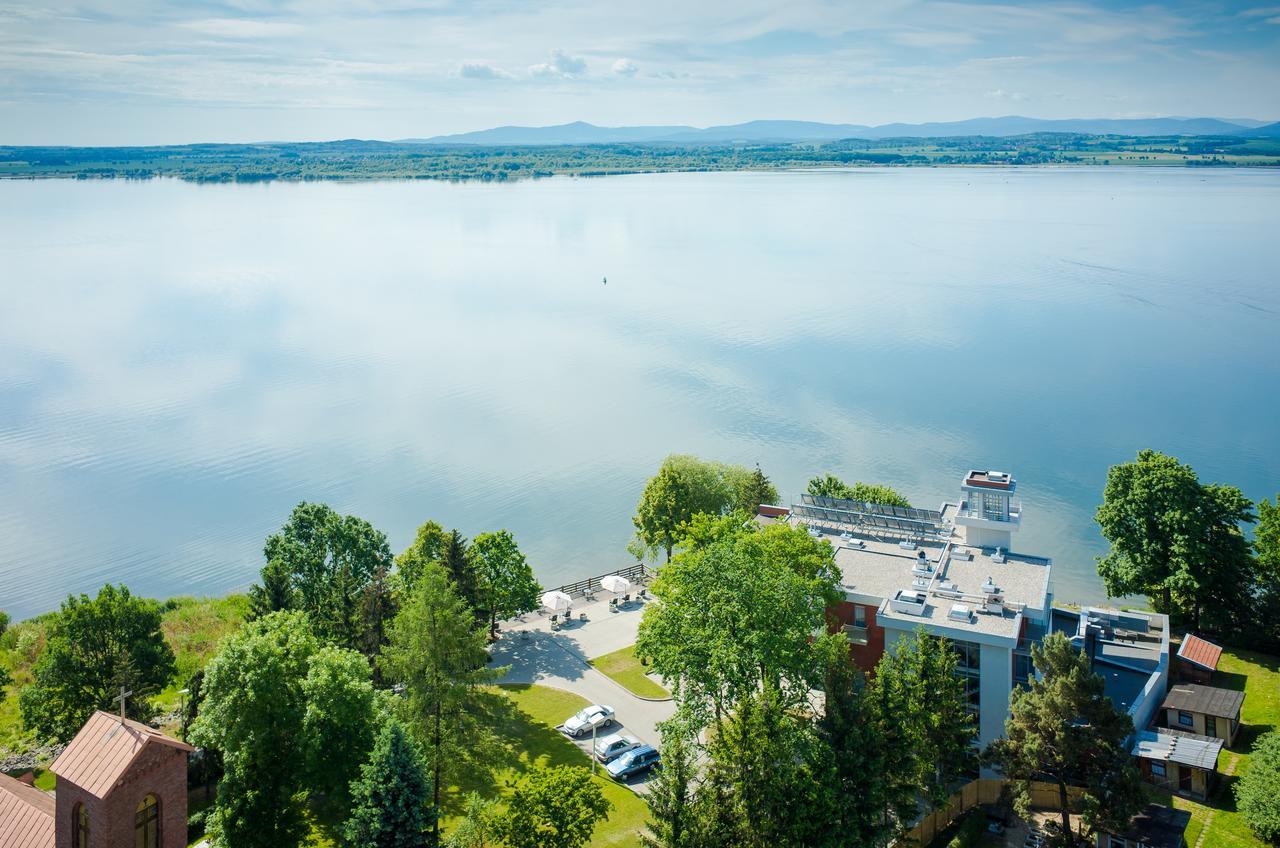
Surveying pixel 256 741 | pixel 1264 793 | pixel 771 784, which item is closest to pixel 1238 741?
pixel 1264 793

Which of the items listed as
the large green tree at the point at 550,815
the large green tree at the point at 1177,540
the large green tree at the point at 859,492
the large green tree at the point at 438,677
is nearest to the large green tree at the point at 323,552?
the large green tree at the point at 438,677

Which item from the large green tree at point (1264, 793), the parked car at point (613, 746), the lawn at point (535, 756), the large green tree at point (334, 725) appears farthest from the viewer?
the parked car at point (613, 746)

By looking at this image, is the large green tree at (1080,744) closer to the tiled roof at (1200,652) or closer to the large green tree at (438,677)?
the tiled roof at (1200,652)

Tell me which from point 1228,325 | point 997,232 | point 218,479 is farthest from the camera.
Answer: point 997,232

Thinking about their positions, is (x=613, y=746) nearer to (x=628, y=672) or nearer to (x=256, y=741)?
(x=628, y=672)

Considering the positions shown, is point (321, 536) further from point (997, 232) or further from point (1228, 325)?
point (997, 232)

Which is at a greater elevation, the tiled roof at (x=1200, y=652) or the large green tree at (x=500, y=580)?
the large green tree at (x=500, y=580)

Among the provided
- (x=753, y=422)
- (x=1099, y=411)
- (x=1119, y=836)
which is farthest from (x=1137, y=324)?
Result: (x=1119, y=836)
